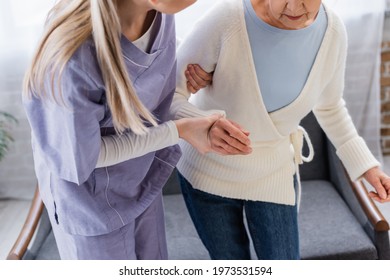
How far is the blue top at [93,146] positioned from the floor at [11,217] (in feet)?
1.90

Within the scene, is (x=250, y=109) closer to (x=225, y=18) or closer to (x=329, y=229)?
(x=225, y=18)

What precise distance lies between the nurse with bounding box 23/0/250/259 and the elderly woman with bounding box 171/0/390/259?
0.06m

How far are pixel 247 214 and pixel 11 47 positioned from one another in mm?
921

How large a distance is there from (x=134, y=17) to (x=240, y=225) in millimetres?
472

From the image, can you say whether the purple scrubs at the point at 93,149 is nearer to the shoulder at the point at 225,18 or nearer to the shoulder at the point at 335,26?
the shoulder at the point at 225,18

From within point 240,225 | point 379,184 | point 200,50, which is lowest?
point 240,225

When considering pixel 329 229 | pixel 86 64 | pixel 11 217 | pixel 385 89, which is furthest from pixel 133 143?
pixel 385 89

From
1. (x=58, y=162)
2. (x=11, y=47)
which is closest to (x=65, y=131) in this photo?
(x=58, y=162)

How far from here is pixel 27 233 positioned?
4.21 ft

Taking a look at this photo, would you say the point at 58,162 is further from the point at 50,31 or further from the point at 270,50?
the point at 270,50

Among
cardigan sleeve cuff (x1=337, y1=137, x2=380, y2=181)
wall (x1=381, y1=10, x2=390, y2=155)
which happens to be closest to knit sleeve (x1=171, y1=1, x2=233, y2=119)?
cardigan sleeve cuff (x1=337, y1=137, x2=380, y2=181)

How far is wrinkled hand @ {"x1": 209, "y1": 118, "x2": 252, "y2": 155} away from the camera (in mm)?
830

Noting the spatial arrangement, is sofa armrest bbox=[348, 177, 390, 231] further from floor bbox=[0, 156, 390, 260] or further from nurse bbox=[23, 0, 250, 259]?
nurse bbox=[23, 0, 250, 259]
